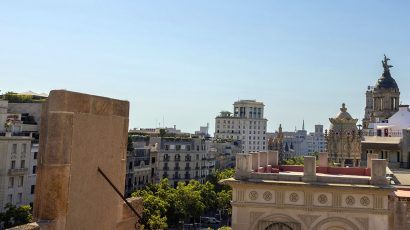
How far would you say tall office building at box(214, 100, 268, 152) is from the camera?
178 meters

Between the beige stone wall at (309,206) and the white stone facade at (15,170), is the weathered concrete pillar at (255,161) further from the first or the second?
the white stone facade at (15,170)

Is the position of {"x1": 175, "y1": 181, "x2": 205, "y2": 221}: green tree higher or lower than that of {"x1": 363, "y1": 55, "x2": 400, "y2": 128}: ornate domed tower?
lower

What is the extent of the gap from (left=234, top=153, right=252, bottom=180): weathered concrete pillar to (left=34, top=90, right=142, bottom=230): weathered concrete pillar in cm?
1291

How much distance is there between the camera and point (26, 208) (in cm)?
3909

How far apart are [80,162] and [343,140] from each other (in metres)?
42.5

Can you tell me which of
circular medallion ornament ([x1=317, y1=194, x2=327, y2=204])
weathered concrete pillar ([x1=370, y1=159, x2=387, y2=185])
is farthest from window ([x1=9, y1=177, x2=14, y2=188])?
weathered concrete pillar ([x1=370, y1=159, x2=387, y2=185])

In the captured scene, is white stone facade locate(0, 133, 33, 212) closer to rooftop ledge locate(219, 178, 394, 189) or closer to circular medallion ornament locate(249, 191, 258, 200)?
rooftop ledge locate(219, 178, 394, 189)

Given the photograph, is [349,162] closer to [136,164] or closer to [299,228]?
[299,228]

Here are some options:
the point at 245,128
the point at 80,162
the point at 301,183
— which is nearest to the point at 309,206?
the point at 301,183

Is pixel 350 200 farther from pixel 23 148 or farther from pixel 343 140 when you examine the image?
pixel 23 148

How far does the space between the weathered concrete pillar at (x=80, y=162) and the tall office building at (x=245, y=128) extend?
168060 millimetres

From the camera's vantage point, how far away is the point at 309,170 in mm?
20141

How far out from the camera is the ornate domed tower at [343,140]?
45.1 m

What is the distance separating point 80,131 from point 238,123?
566ft
